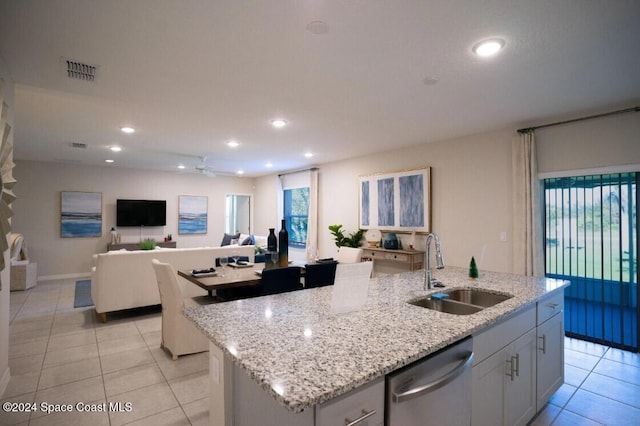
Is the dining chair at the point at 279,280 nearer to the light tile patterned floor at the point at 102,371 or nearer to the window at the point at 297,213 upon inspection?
the light tile patterned floor at the point at 102,371

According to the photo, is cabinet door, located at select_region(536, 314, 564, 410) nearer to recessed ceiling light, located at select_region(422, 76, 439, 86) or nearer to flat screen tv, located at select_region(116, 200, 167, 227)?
recessed ceiling light, located at select_region(422, 76, 439, 86)

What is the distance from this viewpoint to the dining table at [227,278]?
2.75m

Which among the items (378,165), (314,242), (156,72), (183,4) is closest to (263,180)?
(314,242)

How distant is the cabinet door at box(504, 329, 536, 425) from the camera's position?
1.79 meters

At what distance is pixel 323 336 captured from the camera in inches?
51.4

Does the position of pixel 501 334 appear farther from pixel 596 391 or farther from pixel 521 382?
pixel 596 391

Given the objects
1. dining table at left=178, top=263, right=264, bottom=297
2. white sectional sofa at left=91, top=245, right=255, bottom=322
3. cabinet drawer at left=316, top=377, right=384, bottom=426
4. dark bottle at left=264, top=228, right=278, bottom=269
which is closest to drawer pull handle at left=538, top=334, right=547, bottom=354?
cabinet drawer at left=316, top=377, right=384, bottom=426

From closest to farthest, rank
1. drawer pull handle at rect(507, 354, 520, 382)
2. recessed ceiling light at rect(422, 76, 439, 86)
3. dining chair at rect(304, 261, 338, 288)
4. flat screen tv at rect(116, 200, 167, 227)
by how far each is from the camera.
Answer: drawer pull handle at rect(507, 354, 520, 382)
recessed ceiling light at rect(422, 76, 439, 86)
dining chair at rect(304, 261, 338, 288)
flat screen tv at rect(116, 200, 167, 227)

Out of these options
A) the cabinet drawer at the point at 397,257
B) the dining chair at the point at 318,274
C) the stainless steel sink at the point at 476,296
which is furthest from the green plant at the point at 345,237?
the stainless steel sink at the point at 476,296

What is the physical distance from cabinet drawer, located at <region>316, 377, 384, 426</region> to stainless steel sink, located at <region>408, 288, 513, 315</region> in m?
A: 0.91

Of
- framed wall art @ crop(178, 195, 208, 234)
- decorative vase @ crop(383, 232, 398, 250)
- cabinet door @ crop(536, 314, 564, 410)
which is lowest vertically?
cabinet door @ crop(536, 314, 564, 410)

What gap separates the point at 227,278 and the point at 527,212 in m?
3.52

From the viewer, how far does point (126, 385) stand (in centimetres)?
257

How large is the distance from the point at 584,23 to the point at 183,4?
2.35 meters
